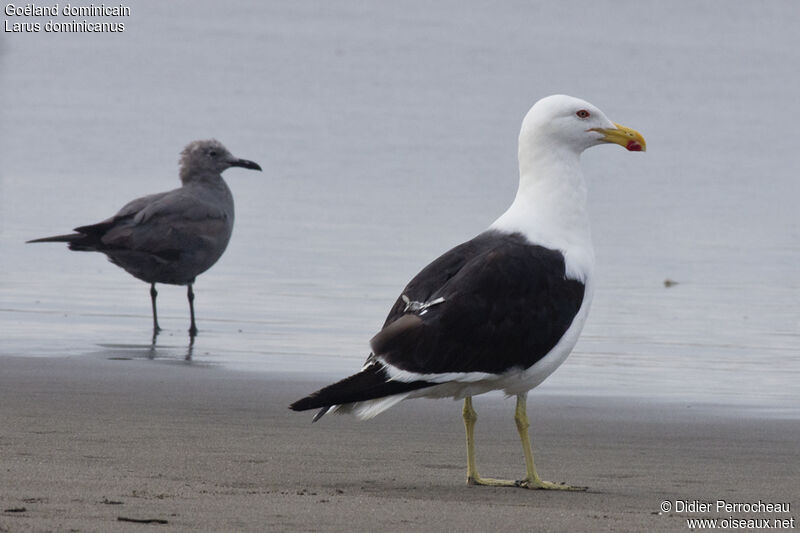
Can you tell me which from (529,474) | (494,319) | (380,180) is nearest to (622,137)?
(494,319)

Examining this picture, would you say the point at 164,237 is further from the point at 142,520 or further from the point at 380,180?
the point at 380,180

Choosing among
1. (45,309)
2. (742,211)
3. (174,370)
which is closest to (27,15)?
(742,211)

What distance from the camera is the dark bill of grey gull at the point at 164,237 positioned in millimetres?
10938

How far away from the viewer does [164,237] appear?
434 inches

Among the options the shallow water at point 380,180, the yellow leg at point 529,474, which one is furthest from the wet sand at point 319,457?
the shallow water at point 380,180

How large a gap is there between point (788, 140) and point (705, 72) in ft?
33.1

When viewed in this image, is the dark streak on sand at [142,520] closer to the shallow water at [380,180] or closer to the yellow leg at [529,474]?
the yellow leg at [529,474]

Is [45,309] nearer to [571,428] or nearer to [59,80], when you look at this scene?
[571,428]

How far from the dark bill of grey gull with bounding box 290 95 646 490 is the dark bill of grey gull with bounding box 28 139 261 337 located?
467cm

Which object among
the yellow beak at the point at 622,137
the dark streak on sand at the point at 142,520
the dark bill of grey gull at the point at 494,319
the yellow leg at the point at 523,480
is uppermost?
the yellow beak at the point at 622,137

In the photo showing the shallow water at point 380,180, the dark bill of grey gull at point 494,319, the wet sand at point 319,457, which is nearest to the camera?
the wet sand at point 319,457

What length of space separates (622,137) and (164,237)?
4989 mm

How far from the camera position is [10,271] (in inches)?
471

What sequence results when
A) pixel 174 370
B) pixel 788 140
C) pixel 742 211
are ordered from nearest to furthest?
pixel 174 370
pixel 742 211
pixel 788 140
